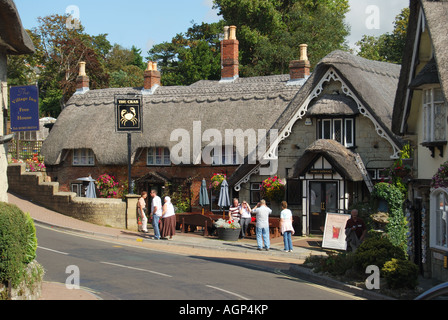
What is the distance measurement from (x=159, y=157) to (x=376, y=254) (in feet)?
73.2

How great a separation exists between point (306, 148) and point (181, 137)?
8.87 meters

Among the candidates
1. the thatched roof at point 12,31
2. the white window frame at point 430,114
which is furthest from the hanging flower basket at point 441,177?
the thatched roof at point 12,31

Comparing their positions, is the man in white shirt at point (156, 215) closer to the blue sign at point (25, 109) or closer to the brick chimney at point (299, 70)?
the blue sign at point (25, 109)

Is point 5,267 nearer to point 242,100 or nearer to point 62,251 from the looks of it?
point 62,251

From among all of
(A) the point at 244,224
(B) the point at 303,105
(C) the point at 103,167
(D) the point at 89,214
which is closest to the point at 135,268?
(A) the point at 244,224

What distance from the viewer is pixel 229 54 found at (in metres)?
39.2

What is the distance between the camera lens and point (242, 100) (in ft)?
114

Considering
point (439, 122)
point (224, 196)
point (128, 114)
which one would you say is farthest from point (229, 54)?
point (439, 122)

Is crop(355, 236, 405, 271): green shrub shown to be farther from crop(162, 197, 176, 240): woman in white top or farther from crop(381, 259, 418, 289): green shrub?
crop(162, 197, 176, 240): woman in white top

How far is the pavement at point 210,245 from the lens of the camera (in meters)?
19.4

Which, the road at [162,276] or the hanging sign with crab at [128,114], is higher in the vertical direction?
the hanging sign with crab at [128,114]

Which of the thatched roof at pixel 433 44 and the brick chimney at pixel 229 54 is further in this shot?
the brick chimney at pixel 229 54

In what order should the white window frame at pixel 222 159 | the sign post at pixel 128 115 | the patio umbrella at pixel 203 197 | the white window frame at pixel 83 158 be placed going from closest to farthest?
the sign post at pixel 128 115 → the patio umbrella at pixel 203 197 → the white window frame at pixel 222 159 → the white window frame at pixel 83 158

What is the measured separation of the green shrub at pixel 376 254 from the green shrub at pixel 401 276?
0.70 meters
